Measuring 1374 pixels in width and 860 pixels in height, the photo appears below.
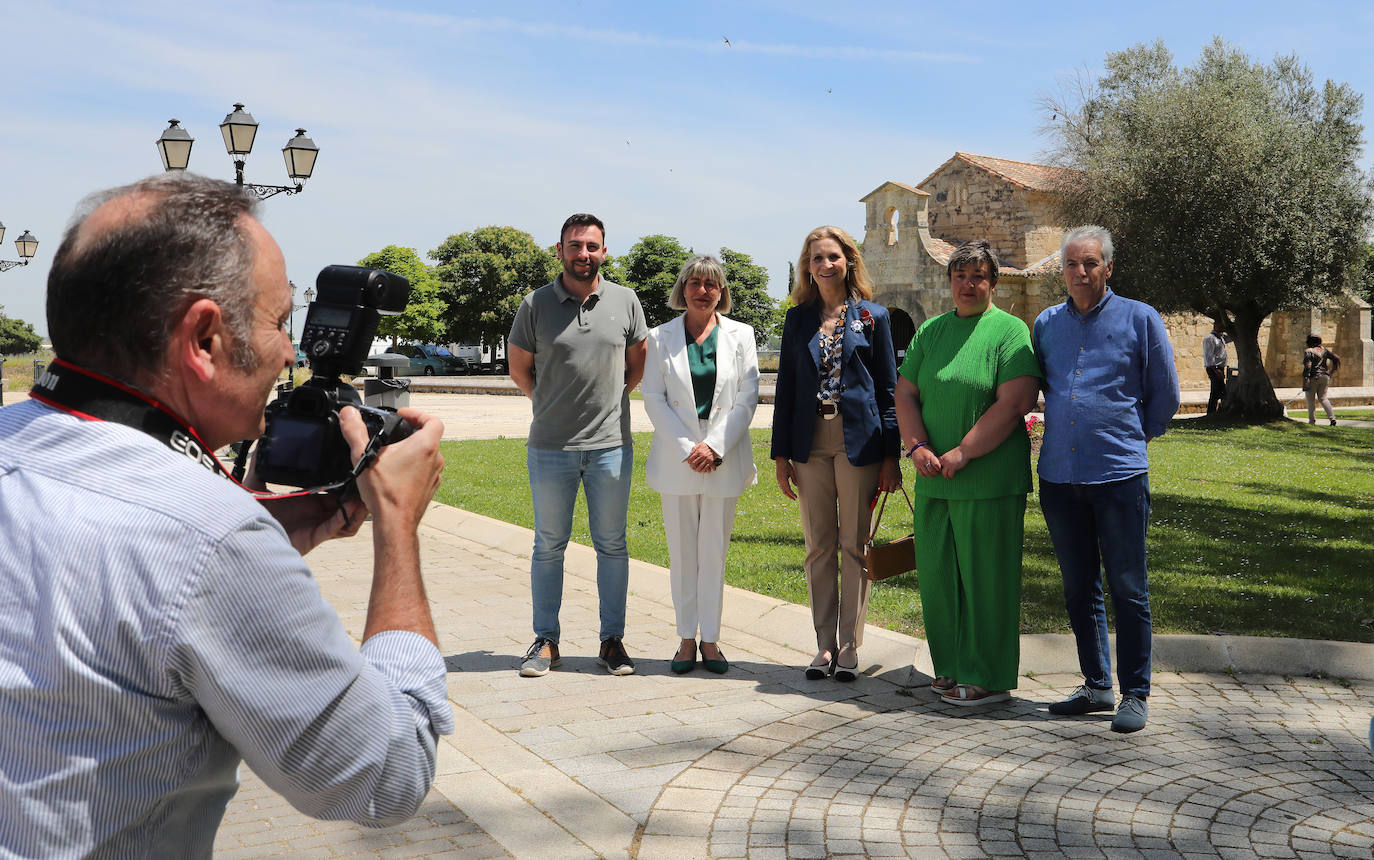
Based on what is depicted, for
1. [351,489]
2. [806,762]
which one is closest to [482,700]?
[806,762]

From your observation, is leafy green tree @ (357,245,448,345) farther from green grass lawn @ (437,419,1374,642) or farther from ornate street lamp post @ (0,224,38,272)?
green grass lawn @ (437,419,1374,642)

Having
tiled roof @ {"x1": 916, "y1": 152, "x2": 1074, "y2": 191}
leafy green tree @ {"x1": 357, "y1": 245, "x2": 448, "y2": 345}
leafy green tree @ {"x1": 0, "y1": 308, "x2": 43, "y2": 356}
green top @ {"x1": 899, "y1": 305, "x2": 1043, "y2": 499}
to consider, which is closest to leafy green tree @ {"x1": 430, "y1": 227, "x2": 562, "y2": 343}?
leafy green tree @ {"x1": 357, "y1": 245, "x2": 448, "y2": 345}

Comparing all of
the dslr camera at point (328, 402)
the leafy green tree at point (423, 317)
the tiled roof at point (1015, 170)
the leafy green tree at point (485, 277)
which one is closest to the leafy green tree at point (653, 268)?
the leafy green tree at point (485, 277)

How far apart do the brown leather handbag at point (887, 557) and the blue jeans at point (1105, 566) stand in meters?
0.74

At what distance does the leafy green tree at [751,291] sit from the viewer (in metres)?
78.9

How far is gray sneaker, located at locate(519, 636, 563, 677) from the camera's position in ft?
19.2

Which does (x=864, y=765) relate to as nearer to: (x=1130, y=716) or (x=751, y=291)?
(x=1130, y=716)

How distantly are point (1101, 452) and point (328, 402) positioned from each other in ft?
13.7

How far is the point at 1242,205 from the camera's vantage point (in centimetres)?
2472

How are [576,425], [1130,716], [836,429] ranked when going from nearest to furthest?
[1130,716], [836,429], [576,425]

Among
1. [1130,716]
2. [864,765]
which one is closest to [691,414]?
[864,765]

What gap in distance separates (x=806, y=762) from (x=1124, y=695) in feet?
5.23

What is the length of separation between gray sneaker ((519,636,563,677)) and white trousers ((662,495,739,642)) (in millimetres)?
677

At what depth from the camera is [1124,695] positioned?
5.14 m
